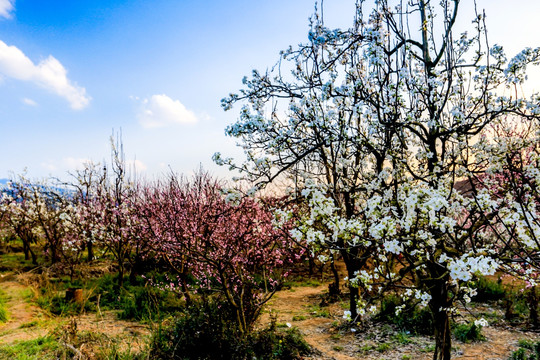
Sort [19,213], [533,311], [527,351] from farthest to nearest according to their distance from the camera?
1. [19,213]
2. [533,311]
3. [527,351]

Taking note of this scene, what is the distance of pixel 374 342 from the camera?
21.9 feet

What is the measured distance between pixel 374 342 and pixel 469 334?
1993 mm

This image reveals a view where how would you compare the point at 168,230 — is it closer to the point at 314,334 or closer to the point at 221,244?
the point at 221,244

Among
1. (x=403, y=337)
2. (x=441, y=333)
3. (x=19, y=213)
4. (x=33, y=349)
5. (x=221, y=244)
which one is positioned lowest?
(x=403, y=337)

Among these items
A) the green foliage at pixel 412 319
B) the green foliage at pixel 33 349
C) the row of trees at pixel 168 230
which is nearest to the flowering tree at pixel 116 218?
the row of trees at pixel 168 230

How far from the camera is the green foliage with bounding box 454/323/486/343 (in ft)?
21.2

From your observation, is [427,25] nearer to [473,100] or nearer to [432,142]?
[473,100]

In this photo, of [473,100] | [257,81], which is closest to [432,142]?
[473,100]

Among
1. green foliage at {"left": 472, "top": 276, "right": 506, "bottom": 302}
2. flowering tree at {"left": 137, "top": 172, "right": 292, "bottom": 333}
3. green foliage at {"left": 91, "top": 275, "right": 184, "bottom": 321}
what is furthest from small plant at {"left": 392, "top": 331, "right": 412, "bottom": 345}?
green foliage at {"left": 91, "top": 275, "right": 184, "bottom": 321}

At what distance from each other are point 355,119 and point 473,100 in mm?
2665

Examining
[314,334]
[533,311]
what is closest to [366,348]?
[314,334]

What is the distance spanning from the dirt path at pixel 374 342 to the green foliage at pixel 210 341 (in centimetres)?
79

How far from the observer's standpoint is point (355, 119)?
7062mm

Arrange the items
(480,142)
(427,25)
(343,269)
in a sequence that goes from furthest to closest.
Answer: (343,269) → (427,25) → (480,142)
